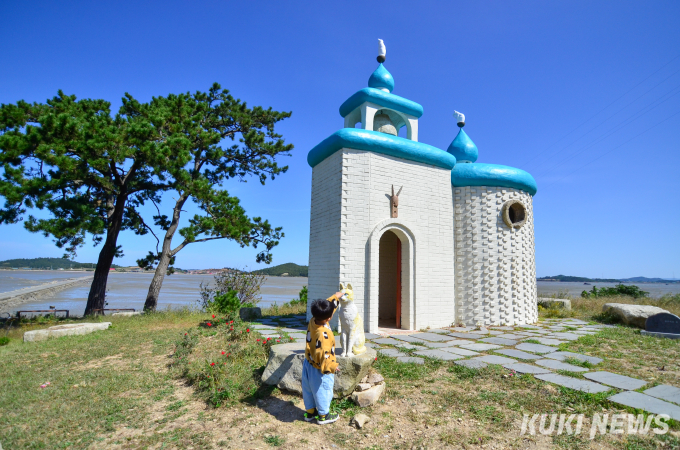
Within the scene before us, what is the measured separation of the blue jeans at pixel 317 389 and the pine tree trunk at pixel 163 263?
1104 centimetres

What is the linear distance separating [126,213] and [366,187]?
1099 centimetres

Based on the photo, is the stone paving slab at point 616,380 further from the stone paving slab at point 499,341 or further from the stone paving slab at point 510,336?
the stone paving slab at point 510,336

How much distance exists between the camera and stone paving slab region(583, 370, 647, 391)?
449 centimetres

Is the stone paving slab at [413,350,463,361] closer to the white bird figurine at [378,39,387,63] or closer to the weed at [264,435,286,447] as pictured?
the weed at [264,435,286,447]

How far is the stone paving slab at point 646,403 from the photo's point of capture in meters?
3.70

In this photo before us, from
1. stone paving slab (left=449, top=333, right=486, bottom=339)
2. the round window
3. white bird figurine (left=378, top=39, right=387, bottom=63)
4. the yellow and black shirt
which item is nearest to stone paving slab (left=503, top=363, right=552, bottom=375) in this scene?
stone paving slab (left=449, top=333, right=486, bottom=339)

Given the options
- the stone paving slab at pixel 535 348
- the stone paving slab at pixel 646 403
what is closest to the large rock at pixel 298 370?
the stone paving slab at pixel 646 403

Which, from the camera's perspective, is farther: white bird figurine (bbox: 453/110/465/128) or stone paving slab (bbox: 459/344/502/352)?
white bird figurine (bbox: 453/110/465/128)

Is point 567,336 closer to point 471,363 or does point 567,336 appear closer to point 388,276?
point 471,363

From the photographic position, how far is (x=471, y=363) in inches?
216

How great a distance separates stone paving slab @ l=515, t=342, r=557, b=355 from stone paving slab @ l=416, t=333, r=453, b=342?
138 cm

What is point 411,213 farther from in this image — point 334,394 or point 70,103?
point 70,103

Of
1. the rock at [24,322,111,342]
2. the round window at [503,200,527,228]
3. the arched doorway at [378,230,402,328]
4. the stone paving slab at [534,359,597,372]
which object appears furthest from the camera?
the arched doorway at [378,230,402,328]

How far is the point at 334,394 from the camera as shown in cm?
416
